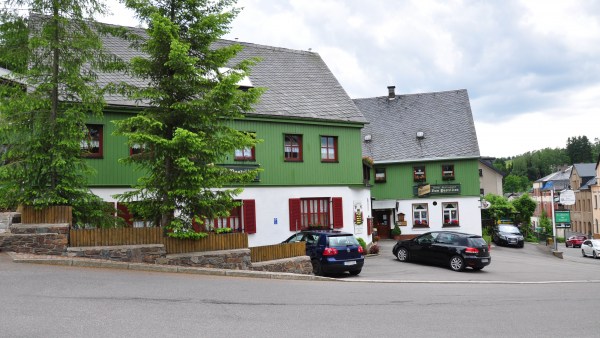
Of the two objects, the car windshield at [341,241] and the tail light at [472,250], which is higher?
the car windshield at [341,241]

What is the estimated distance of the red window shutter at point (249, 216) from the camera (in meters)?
22.1

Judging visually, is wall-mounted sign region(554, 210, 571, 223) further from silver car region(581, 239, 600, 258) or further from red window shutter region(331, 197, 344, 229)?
red window shutter region(331, 197, 344, 229)

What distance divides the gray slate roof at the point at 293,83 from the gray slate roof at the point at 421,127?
11244 mm

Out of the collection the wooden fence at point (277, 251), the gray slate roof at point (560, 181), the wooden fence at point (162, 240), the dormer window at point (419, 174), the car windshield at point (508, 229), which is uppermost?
the gray slate roof at point (560, 181)

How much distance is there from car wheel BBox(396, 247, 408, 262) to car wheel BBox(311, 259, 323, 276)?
6.67 metres

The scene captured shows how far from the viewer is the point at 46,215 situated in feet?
43.0

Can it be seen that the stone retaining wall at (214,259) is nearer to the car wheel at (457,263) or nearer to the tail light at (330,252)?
the tail light at (330,252)

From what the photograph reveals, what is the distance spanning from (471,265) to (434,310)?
10.2 m

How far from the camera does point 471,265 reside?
2003 centimetres

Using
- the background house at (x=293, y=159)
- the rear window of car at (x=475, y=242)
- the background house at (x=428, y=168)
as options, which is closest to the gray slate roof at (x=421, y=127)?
the background house at (x=428, y=168)

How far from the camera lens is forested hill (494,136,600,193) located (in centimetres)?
14525

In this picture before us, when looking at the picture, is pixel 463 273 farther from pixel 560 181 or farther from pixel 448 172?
pixel 560 181

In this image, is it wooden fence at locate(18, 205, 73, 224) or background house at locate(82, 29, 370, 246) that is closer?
wooden fence at locate(18, 205, 73, 224)

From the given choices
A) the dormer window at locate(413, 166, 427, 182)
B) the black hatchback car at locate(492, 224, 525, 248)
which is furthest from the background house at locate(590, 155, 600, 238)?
the dormer window at locate(413, 166, 427, 182)
